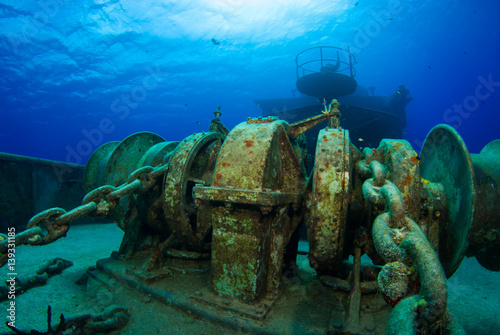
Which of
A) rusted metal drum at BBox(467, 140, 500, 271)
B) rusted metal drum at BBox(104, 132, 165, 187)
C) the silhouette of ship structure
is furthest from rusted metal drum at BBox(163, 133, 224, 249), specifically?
the silhouette of ship structure

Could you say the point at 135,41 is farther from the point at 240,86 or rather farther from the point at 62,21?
the point at 240,86

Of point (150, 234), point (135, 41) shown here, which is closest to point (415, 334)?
point (150, 234)

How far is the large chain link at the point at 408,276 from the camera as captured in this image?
2.46 feet

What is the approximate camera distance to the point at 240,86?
182 ft

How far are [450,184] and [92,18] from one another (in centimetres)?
3227

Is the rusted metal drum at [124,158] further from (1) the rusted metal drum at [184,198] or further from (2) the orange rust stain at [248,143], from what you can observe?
(2) the orange rust stain at [248,143]

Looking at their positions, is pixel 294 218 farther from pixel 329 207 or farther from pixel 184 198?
pixel 184 198

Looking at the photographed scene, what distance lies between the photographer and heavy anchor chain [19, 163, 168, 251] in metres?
1.89

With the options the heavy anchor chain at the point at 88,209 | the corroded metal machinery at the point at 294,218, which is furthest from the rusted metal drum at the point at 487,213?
the heavy anchor chain at the point at 88,209

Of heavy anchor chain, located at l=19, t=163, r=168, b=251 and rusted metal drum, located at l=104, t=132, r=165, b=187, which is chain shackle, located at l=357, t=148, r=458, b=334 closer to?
heavy anchor chain, located at l=19, t=163, r=168, b=251

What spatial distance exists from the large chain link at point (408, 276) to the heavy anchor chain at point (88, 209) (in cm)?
225

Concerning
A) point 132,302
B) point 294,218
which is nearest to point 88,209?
point 132,302

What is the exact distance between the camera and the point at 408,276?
88 centimetres

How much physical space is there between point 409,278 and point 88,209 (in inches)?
93.9
